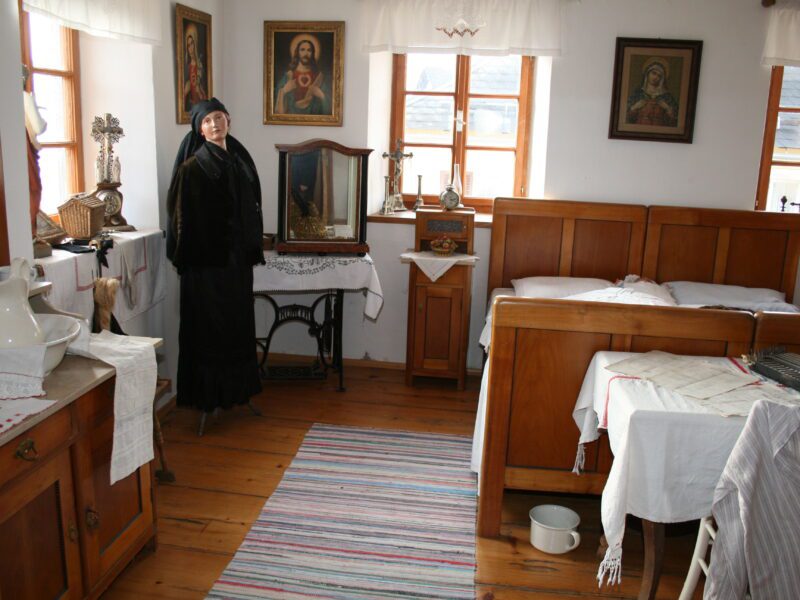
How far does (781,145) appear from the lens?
4.73 m

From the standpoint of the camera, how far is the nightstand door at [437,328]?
4.44 meters

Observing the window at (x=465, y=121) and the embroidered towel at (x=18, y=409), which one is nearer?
the embroidered towel at (x=18, y=409)

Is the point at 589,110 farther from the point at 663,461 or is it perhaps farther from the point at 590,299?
the point at 663,461

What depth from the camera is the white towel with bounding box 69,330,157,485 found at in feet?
7.43

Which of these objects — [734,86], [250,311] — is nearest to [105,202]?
[250,311]

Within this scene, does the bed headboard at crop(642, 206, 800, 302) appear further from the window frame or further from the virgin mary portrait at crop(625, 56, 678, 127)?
the window frame

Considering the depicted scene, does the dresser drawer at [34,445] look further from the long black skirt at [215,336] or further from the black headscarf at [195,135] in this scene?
the black headscarf at [195,135]

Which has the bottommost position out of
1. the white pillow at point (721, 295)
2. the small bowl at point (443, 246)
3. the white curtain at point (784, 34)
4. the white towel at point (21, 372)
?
the white pillow at point (721, 295)

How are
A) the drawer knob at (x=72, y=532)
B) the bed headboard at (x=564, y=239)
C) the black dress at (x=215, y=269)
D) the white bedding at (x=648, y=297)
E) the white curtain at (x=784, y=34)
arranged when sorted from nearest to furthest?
the drawer knob at (x=72, y=532)
the black dress at (x=215, y=269)
the white bedding at (x=648, y=297)
the white curtain at (x=784, y=34)
the bed headboard at (x=564, y=239)

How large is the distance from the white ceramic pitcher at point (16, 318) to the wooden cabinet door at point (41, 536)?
0.33 meters

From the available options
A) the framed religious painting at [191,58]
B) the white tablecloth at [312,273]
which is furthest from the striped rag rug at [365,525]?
the framed religious painting at [191,58]

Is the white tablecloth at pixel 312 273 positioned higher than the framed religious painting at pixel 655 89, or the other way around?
the framed religious painting at pixel 655 89

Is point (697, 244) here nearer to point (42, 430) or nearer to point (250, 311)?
point (250, 311)

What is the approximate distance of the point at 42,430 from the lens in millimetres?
1938
